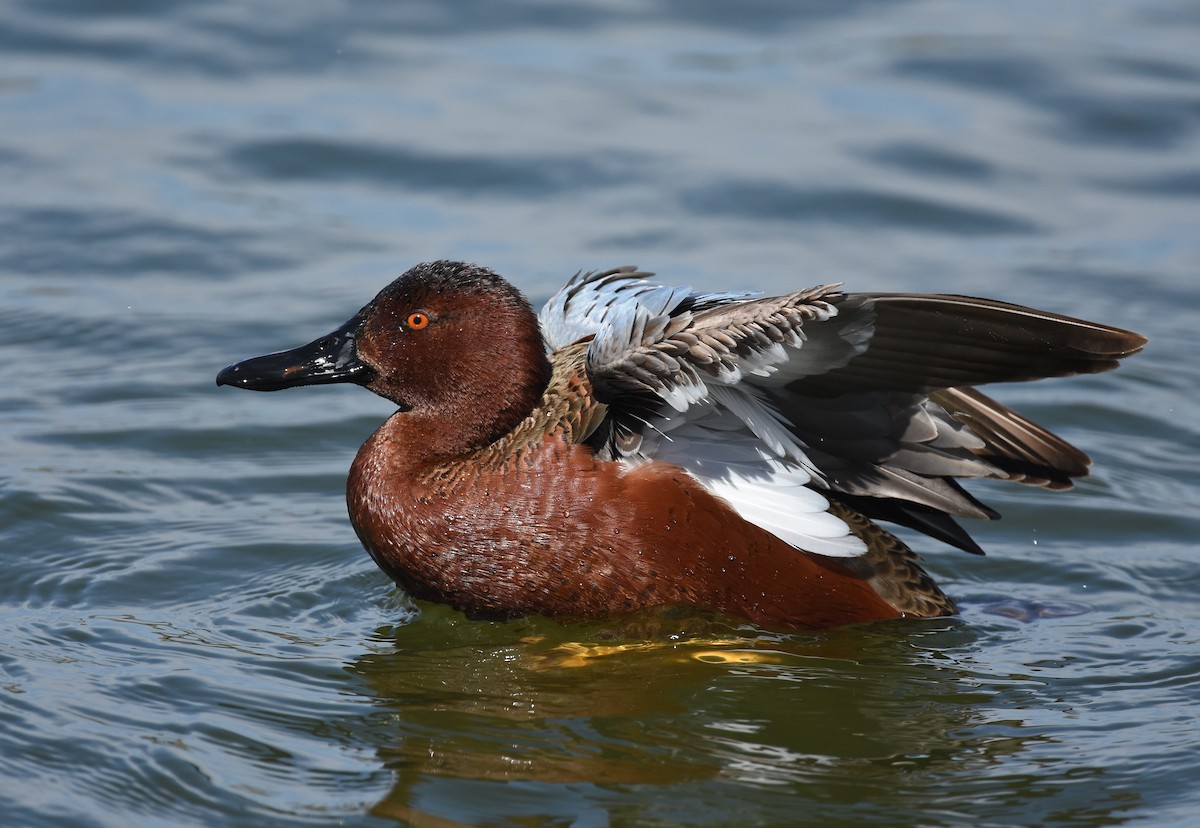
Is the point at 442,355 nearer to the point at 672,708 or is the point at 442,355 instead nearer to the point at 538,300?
the point at 672,708

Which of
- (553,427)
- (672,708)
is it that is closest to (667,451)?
(553,427)

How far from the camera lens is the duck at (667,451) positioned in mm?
4887

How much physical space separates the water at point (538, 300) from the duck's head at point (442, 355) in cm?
79

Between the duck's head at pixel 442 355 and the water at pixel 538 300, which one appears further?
the duck's head at pixel 442 355

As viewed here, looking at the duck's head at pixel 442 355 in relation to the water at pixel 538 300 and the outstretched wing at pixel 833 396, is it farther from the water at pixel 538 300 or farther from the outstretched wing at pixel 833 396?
the water at pixel 538 300

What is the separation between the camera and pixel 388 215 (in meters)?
10.2

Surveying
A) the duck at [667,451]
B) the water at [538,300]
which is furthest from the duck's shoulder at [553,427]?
the water at [538,300]

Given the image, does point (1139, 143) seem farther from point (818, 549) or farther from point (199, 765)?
point (199, 765)

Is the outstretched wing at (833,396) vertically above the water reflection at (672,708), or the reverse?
the outstretched wing at (833,396)

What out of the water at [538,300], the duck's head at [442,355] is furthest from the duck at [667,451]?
the water at [538,300]

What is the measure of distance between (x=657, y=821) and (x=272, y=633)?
1.86m

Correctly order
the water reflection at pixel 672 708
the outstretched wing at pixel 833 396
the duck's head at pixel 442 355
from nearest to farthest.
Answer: the water reflection at pixel 672 708, the outstretched wing at pixel 833 396, the duck's head at pixel 442 355

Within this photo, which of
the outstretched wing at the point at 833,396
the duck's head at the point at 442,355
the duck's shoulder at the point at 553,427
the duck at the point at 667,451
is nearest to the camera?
the outstretched wing at the point at 833,396

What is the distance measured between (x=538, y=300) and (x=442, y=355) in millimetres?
3226
